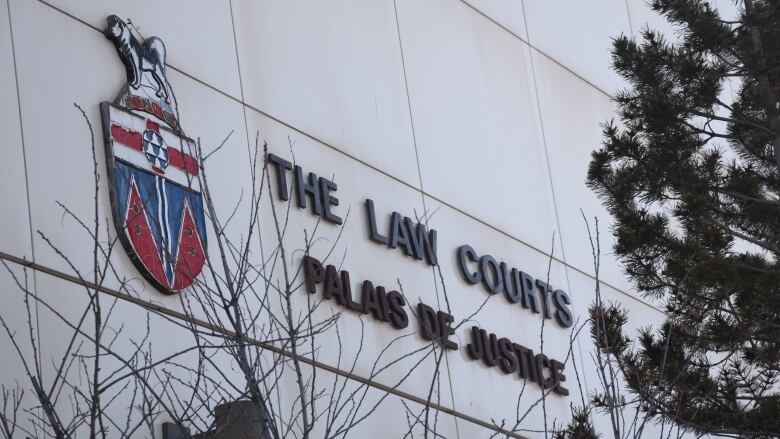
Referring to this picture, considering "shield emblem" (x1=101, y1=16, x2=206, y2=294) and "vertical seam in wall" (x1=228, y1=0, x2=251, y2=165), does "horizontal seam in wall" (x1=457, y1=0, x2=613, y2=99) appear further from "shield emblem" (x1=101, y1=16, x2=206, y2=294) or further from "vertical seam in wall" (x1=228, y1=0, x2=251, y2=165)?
"shield emblem" (x1=101, y1=16, x2=206, y2=294)

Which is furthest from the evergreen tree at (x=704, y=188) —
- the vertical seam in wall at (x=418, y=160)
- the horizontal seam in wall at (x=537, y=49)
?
the horizontal seam in wall at (x=537, y=49)

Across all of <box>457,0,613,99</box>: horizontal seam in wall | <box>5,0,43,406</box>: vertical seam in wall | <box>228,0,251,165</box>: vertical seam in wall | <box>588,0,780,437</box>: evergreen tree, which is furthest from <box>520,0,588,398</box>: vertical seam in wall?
<box>5,0,43,406</box>: vertical seam in wall

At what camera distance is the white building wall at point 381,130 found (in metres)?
9.73

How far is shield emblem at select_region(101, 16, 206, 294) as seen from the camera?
9.98m

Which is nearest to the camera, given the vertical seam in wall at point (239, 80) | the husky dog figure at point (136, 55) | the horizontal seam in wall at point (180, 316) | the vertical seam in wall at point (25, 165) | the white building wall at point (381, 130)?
the horizontal seam in wall at point (180, 316)

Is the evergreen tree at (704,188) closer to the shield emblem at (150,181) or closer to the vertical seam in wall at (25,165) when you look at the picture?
the shield emblem at (150,181)

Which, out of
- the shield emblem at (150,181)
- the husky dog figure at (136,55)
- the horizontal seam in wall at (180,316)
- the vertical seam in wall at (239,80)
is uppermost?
the vertical seam in wall at (239,80)

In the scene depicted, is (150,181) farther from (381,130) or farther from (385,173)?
(381,130)

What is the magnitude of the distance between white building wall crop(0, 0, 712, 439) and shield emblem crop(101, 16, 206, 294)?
0.11 meters

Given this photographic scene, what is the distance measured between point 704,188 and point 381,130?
290 centimetres

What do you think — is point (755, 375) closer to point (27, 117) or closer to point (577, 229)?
point (577, 229)

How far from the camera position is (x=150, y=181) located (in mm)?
10234

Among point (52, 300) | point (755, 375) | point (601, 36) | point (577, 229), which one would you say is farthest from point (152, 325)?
point (601, 36)

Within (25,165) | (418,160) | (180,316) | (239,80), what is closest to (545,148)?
(418,160)
